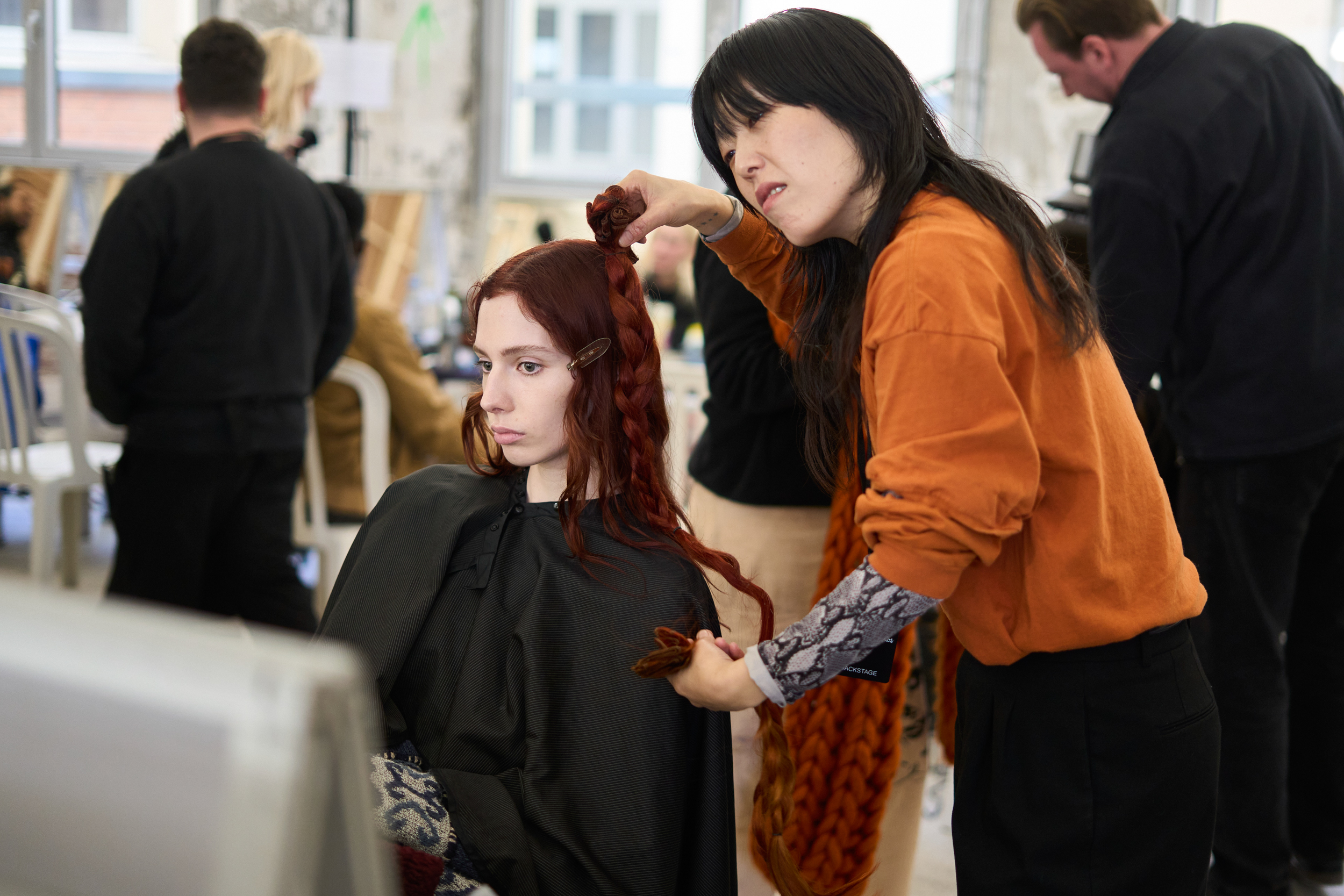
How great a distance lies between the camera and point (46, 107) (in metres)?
5.05

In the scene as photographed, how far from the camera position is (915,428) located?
0.83 m

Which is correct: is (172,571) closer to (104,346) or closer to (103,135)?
(104,346)

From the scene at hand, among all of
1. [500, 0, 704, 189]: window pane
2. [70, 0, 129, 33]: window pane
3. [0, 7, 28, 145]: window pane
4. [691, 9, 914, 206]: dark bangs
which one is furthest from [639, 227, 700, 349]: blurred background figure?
[0, 7, 28, 145]: window pane

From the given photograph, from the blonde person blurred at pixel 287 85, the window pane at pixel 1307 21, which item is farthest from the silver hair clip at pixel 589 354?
the window pane at pixel 1307 21

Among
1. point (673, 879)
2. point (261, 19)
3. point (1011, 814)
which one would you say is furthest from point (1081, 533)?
point (261, 19)

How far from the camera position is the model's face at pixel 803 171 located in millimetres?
935

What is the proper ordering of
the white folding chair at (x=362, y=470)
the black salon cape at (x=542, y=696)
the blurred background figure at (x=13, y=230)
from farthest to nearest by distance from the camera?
the blurred background figure at (x=13, y=230)
the white folding chair at (x=362, y=470)
the black salon cape at (x=542, y=696)

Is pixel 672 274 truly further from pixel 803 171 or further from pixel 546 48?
pixel 803 171

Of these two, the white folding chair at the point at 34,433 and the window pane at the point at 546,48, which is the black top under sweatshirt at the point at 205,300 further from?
the window pane at the point at 546,48

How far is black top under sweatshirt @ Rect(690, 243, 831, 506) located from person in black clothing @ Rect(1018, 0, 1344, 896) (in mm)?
522

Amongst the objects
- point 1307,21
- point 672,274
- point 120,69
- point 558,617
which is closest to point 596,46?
point 672,274

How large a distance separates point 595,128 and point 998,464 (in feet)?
15.2

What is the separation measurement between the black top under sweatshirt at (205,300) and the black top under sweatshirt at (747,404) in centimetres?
103

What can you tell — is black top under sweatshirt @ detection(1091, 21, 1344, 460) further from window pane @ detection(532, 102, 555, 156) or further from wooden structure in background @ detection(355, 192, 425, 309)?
window pane @ detection(532, 102, 555, 156)
